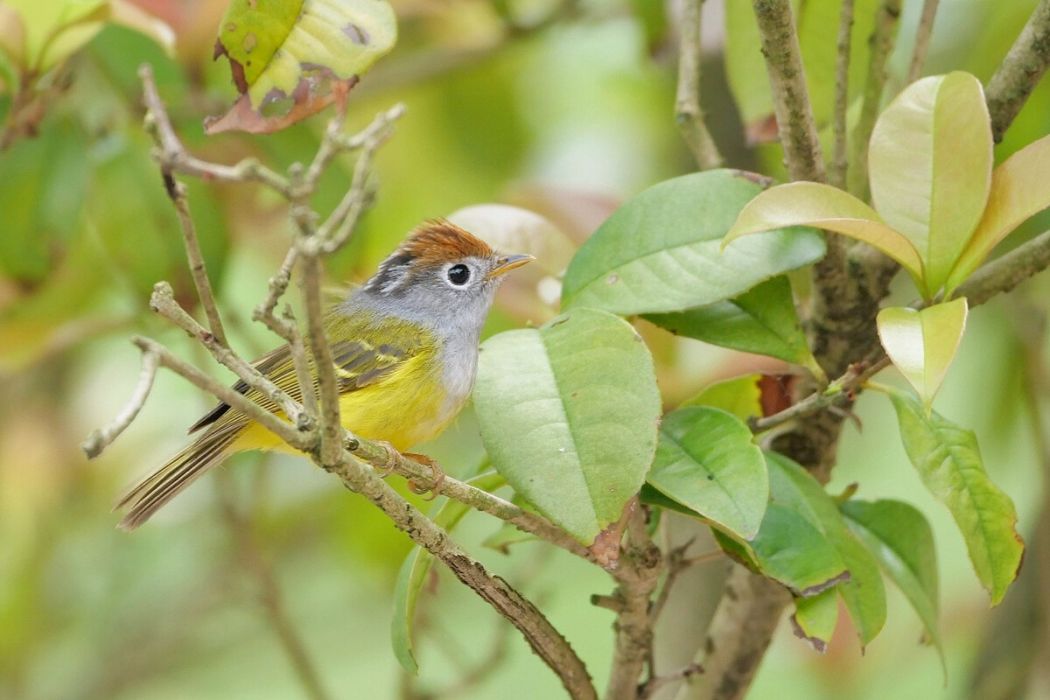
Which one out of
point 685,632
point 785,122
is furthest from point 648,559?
point 685,632

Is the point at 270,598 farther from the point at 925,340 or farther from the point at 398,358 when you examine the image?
the point at 925,340

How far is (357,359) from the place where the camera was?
209 centimetres

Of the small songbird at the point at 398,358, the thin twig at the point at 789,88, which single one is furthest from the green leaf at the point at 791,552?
the small songbird at the point at 398,358

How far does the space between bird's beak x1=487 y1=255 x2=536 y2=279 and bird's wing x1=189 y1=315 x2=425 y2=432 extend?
16cm

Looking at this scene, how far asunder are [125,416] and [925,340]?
29.4 inches

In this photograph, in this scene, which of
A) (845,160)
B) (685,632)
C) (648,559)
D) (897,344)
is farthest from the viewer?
(685,632)

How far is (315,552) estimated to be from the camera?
3543 mm

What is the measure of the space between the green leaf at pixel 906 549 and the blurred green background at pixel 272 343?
0.47 metres

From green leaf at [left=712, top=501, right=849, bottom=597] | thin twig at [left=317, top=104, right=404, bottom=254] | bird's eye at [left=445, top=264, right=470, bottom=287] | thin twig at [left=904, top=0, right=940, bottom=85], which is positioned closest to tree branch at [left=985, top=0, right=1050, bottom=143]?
thin twig at [left=904, top=0, right=940, bottom=85]

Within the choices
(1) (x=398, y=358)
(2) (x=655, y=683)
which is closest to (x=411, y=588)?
(2) (x=655, y=683)

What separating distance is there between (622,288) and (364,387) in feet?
2.15

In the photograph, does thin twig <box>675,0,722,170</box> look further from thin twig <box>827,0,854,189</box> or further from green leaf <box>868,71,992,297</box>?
green leaf <box>868,71,992,297</box>

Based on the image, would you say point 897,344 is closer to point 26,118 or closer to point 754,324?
point 754,324

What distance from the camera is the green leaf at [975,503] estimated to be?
1327mm
